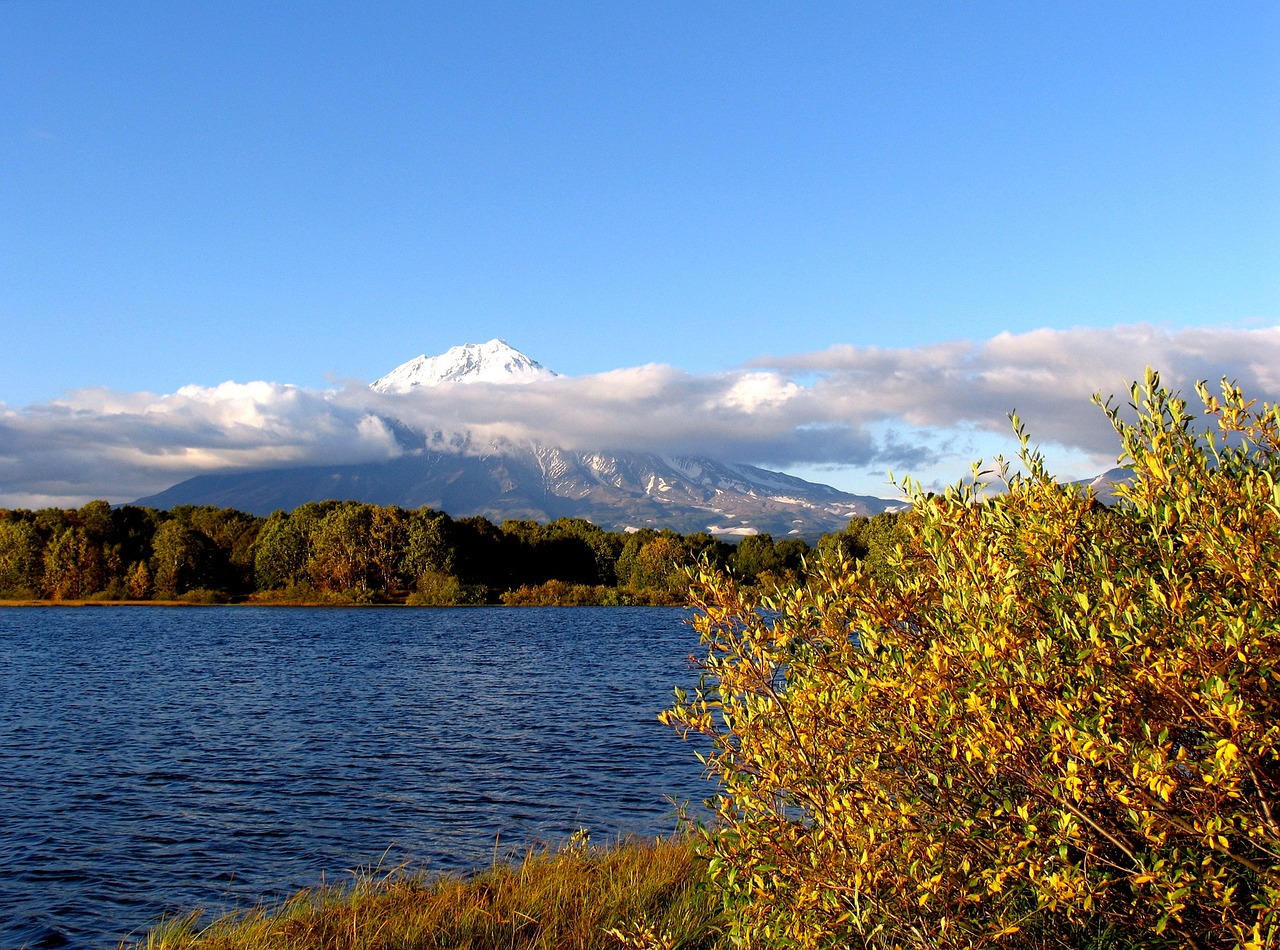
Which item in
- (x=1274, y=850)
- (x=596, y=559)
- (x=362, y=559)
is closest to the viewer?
(x=1274, y=850)

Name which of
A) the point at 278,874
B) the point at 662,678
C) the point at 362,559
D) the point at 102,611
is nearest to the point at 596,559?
the point at 362,559

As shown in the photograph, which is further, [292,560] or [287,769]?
[292,560]

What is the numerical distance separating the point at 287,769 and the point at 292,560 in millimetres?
112621

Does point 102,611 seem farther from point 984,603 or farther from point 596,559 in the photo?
point 984,603

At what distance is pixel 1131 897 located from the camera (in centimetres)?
781

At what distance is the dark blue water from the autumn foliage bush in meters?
13.5

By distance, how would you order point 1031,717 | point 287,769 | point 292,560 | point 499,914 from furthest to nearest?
point 292,560 → point 287,769 → point 499,914 → point 1031,717

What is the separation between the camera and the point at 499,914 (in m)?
13.3

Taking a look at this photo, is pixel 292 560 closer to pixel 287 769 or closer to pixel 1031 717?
pixel 287 769

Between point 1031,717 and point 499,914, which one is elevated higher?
point 1031,717

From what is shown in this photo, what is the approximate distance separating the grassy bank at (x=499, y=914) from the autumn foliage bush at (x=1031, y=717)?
355 cm

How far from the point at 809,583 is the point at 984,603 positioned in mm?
1979

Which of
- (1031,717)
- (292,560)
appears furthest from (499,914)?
(292,560)

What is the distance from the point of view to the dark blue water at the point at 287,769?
20.1 m
